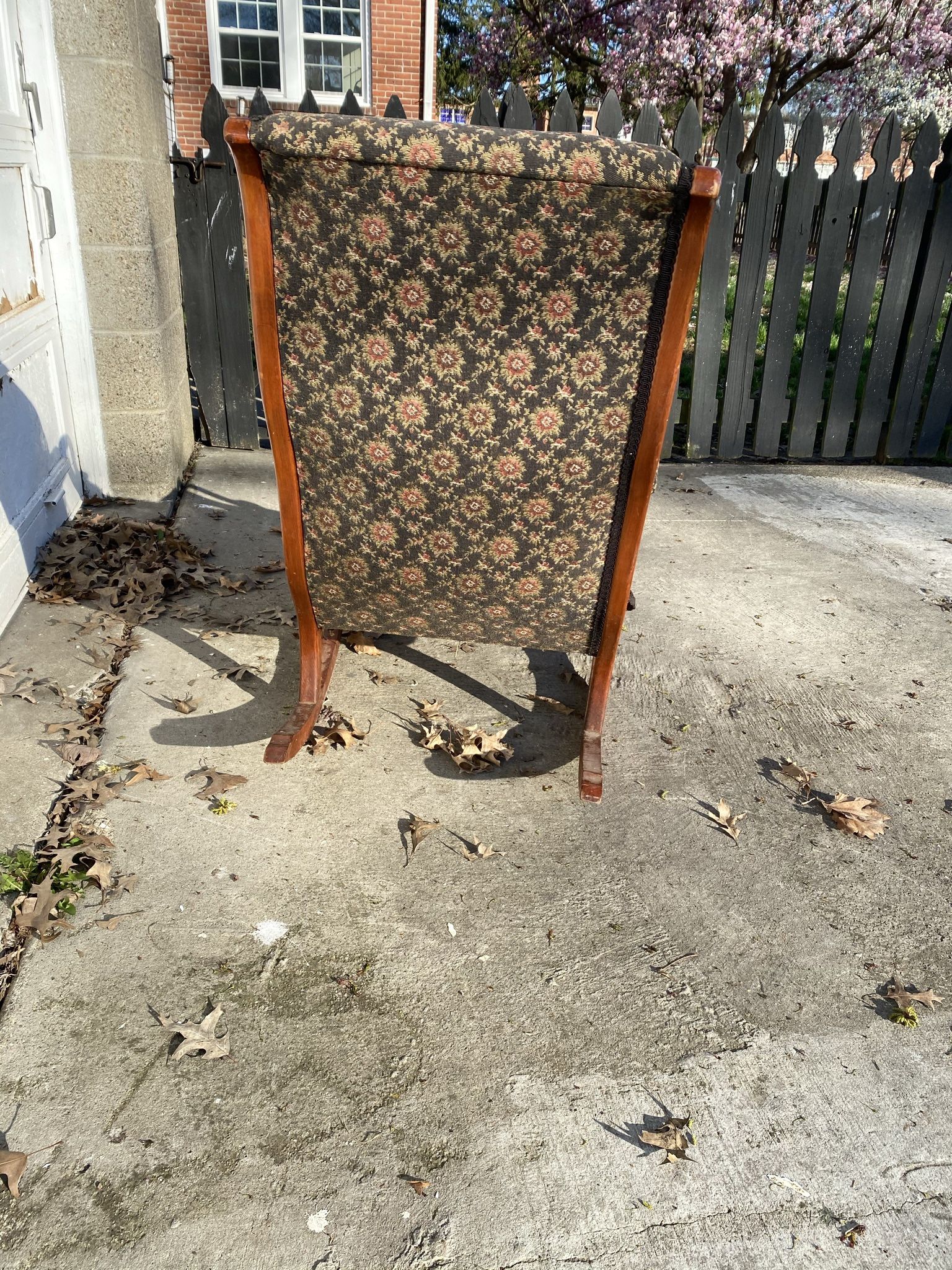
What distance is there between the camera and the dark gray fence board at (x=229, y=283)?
5.30 m

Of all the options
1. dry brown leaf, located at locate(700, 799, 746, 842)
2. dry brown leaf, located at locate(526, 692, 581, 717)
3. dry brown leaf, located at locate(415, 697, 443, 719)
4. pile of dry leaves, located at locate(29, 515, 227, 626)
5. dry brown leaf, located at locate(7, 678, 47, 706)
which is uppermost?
pile of dry leaves, located at locate(29, 515, 227, 626)

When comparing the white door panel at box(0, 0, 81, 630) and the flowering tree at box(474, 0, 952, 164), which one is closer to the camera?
the white door panel at box(0, 0, 81, 630)

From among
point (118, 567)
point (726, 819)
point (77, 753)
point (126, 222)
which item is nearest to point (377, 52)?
point (126, 222)

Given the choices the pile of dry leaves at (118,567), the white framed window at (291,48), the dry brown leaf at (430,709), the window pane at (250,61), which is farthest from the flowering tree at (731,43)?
the dry brown leaf at (430,709)

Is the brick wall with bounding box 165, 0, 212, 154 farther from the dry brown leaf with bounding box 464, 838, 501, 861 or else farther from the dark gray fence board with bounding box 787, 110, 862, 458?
the dry brown leaf with bounding box 464, 838, 501, 861

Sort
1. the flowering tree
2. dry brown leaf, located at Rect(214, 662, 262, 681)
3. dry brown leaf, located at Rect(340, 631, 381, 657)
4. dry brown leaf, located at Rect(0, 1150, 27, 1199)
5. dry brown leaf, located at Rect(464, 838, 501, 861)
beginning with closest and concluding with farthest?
dry brown leaf, located at Rect(0, 1150, 27, 1199) < dry brown leaf, located at Rect(464, 838, 501, 861) < dry brown leaf, located at Rect(214, 662, 262, 681) < dry brown leaf, located at Rect(340, 631, 381, 657) < the flowering tree

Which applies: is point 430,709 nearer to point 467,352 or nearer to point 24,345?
point 467,352

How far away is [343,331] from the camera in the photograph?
7.44ft

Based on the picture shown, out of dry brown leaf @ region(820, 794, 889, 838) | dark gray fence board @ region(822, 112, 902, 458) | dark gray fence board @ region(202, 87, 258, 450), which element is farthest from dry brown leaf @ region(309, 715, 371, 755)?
dark gray fence board @ region(822, 112, 902, 458)

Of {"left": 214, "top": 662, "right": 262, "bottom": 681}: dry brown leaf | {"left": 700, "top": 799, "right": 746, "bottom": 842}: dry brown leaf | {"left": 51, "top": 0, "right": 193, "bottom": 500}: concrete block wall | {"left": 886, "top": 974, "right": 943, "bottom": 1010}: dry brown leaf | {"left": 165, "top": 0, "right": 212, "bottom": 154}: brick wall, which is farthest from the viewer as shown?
{"left": 165, "top": 0, "right": 212, "bottom": 154}: brick wall

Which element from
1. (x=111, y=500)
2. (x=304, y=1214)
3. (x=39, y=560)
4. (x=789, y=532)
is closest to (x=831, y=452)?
(x=789, y=532)

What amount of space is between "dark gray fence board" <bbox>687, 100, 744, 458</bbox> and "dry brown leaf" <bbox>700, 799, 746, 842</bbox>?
376 cm

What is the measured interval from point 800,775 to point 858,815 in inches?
9.3

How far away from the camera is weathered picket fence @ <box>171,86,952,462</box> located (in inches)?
211
